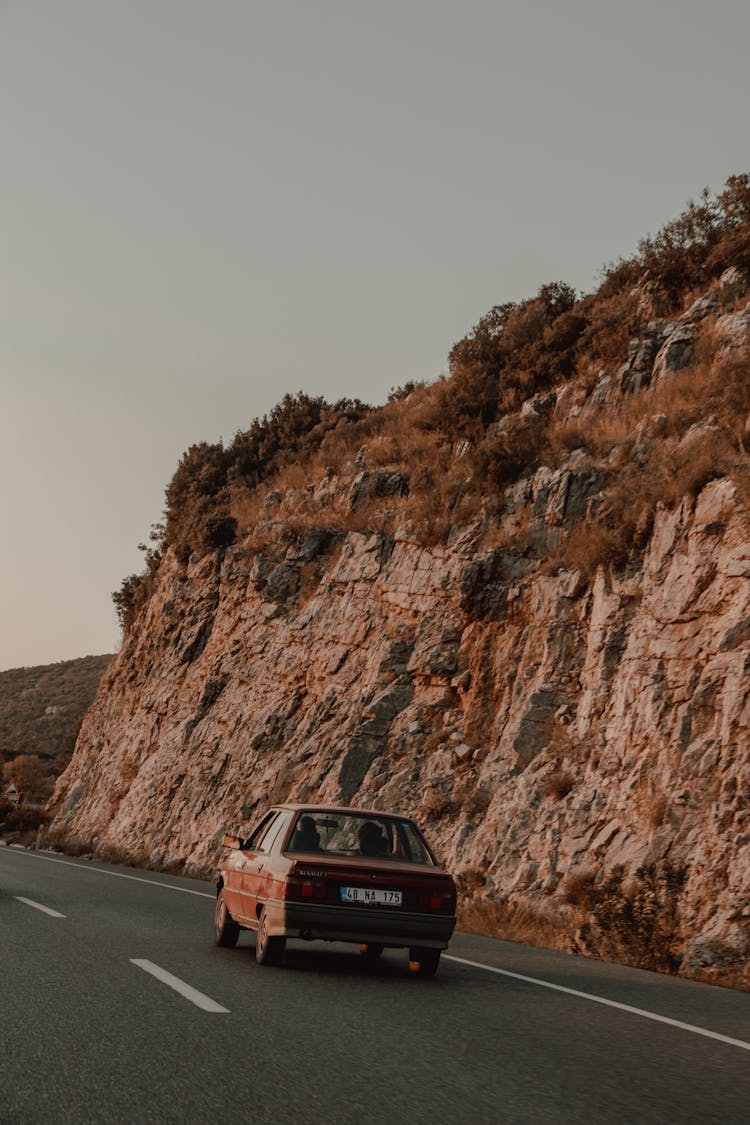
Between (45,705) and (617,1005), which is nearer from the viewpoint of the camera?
(617,1005)

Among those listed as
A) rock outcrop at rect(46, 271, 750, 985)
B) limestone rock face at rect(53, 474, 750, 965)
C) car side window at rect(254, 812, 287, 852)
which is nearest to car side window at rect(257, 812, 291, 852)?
car side window at rect(254, 812, 287, 852)

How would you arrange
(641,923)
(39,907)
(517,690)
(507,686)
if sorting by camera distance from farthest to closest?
(507,686) → (517,690) → (39,907) → (641,923)

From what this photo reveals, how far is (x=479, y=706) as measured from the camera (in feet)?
80.1

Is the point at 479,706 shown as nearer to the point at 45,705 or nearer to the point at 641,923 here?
the point at 641,923

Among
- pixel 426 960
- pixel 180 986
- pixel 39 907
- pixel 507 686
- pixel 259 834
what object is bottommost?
pixel 39 907

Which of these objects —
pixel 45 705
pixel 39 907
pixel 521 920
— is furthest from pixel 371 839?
pixel 45 705

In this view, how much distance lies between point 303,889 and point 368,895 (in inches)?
22.3

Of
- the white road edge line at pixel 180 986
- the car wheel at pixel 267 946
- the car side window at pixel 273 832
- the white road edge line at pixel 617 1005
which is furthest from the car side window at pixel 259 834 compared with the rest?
the white road edge line at pixel 617 1005

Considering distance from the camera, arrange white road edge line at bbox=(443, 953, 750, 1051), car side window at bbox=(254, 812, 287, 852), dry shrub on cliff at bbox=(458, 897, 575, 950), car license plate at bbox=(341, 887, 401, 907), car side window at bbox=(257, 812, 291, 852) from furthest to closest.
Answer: dry shrub on cliff at bbox=(458, 897, 575, 950) → car side window at bbox=(254, 812, 287, 852) → car side window at bbox=(257, 812, 291, 852) → car license plate at bbox=(341, 887, 401, 907) → white road edge line at bbox=(443, 953, 750, 1051)

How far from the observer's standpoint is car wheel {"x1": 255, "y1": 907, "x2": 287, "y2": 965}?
34.3ft

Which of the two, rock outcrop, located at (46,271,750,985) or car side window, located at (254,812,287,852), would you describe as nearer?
car side window, located at (254,812,287,852)

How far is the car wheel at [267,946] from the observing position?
10454 millimetres

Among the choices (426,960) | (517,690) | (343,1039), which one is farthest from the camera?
(517,690)

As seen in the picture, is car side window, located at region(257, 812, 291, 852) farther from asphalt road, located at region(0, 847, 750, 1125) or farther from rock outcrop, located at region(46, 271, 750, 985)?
rock outcrop, located at region(46, 271, 750, 985)
